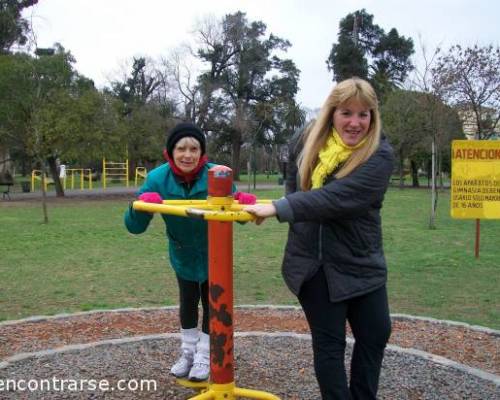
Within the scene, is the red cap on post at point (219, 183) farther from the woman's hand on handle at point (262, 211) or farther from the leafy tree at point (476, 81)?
the leafy tree at point (476, 81)

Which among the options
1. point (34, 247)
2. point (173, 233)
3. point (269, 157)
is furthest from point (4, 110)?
point (269, 157)

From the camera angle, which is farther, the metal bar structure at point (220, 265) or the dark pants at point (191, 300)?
the dark pants at point (191, 300)

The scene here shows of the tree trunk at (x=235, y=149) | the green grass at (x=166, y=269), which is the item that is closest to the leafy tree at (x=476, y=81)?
the green grass at (x=166, y=269)

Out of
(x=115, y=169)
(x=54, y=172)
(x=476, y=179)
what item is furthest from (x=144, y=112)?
(x=476, y=179)

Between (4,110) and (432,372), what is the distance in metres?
20.3

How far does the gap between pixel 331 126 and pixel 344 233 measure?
472mm

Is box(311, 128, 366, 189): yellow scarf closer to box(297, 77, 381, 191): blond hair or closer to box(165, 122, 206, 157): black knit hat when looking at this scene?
box(297, 77, 381, 191): blond hair

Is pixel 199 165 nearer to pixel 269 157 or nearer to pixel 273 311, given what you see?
pixel 273 311

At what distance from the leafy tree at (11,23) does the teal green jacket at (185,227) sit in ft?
104

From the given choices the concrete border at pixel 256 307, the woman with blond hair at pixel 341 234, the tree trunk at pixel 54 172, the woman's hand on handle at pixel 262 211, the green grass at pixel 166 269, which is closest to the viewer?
the woman's hand on handle at pixel 262 211

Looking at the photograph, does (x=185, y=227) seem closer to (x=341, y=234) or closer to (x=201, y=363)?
(x=201, y=363)

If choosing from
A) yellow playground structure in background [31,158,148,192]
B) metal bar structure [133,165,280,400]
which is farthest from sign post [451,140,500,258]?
yellow playground structure in background [31,158,148,192]

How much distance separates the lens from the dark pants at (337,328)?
2557 millimetres

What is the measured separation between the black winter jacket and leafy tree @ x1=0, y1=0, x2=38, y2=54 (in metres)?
32.9
